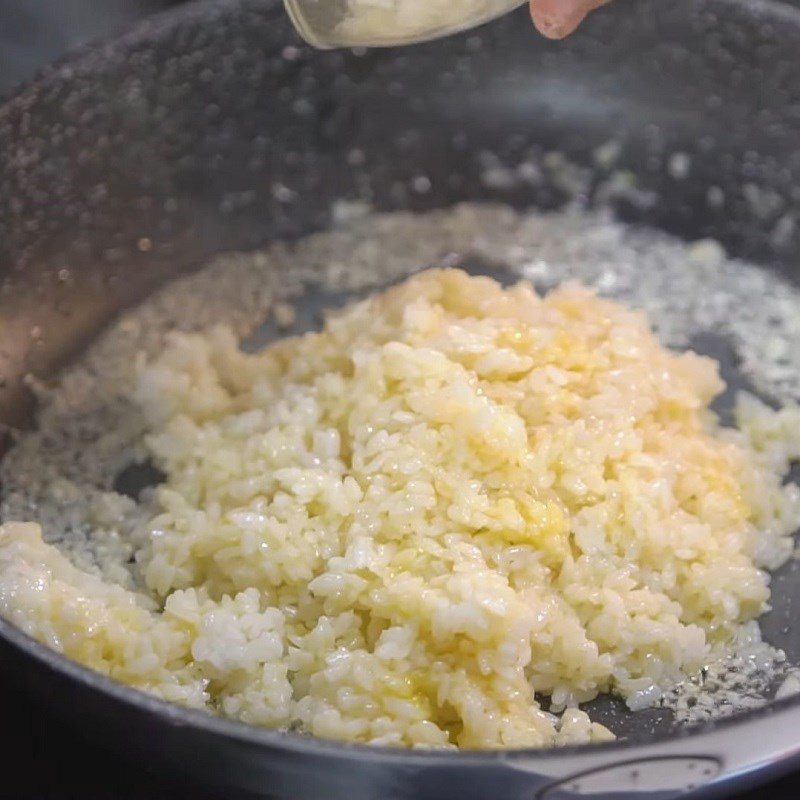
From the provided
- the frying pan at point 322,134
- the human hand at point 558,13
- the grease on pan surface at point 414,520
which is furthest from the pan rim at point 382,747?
the human hand at point 558,13

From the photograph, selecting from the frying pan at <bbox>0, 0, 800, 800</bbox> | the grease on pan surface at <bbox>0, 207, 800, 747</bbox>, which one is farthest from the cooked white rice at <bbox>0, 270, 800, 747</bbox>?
the frying pan at <bbox>0, 0, 800, 800</bbox>

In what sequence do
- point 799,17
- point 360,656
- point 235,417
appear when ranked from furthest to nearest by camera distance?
point 799,17 < point 235,417 < point 360,656

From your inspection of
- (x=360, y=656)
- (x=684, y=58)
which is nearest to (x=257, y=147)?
(x=684, y=58)

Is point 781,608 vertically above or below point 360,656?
below

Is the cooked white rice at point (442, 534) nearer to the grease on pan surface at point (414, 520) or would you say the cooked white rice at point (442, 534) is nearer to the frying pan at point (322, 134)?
the grease on pan surface at point (414, 520)

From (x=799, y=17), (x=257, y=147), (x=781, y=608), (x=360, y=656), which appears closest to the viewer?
(x=360, y=656)

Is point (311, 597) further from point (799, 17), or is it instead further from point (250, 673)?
point (799, 17)

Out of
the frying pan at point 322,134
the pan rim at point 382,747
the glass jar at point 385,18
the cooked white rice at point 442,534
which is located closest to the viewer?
the pan rim at point 382,747
